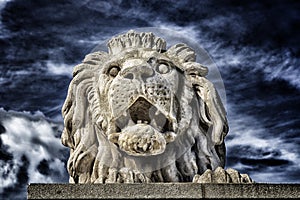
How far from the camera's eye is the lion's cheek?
204 inches

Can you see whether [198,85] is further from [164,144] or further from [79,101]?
[79,101]

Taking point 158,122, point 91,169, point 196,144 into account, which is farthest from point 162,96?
point 91,169

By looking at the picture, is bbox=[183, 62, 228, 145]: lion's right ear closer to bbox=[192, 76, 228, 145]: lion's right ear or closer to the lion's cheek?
bbox=[192, 76, 228, 145]: lion's right ear

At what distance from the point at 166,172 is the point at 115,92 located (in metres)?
0.99

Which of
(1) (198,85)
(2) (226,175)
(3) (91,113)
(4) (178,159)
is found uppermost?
(1) (198,85)

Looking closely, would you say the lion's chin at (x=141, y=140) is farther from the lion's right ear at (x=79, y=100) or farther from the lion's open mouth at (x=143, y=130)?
the lion's right ear at (x=79, y=100)

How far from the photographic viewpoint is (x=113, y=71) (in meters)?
5.75

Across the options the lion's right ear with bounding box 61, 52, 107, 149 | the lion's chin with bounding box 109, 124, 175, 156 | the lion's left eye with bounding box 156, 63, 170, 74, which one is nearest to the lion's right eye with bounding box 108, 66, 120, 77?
the lion's right ear with bounding box 61, 52, 107, 149

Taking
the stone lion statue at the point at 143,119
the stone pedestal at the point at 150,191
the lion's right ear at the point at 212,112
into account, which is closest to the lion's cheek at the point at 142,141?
the stone lion statue at the point at 143,119

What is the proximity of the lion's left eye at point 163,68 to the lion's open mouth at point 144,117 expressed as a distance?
0.48 metres

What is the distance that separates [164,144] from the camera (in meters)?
5.29

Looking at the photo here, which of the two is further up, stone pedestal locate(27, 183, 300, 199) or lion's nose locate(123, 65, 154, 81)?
lion's nose locate(123, 65, 154, 81)

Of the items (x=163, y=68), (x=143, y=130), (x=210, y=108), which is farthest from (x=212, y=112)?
(x=143, y=130)

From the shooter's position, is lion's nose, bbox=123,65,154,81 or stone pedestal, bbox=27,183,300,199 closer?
stone pedestal, bbox=27,183,300,199
